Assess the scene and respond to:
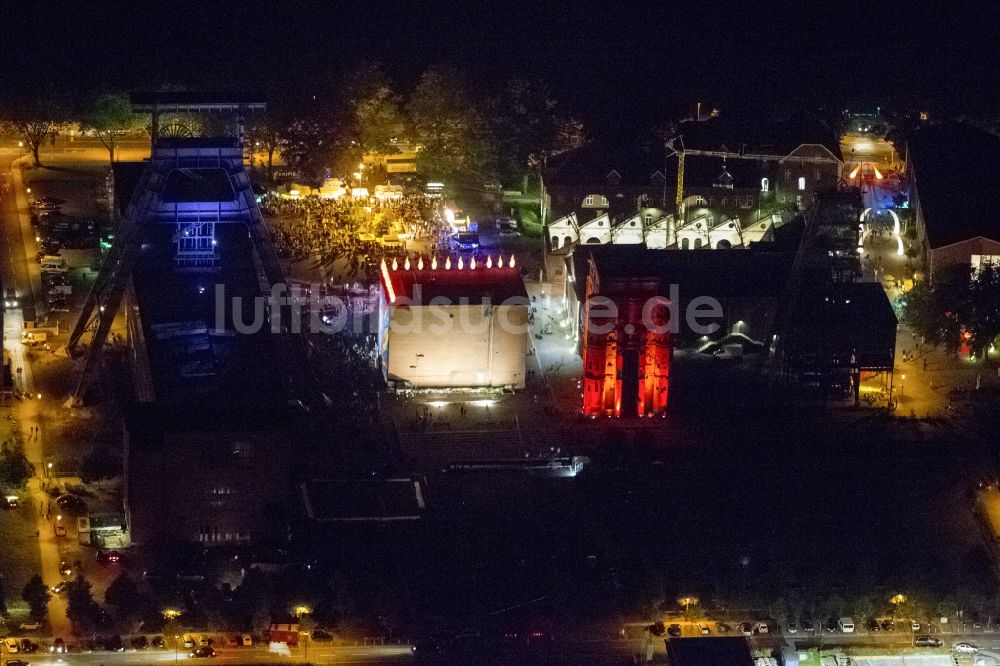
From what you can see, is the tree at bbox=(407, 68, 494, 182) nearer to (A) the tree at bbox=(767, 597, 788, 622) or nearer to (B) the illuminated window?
(B) the illuminated window

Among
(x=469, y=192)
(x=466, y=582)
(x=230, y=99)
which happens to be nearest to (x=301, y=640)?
(x=466, y=582)

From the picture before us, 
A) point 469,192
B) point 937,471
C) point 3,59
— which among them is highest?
point 3,59

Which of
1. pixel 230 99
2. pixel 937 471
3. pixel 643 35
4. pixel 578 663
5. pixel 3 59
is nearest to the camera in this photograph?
pixel 578 663

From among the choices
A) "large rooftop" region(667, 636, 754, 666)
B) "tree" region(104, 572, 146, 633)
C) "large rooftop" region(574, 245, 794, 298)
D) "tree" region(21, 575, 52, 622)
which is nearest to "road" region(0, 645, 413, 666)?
"tree" region(104, 572, 146, 633)

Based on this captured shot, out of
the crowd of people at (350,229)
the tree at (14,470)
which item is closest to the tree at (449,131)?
the crowd of people at (350,229)

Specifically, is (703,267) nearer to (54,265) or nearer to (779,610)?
(779,610)

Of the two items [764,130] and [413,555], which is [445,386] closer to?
[413,555]

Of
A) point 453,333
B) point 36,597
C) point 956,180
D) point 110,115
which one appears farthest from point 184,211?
point 956,180
